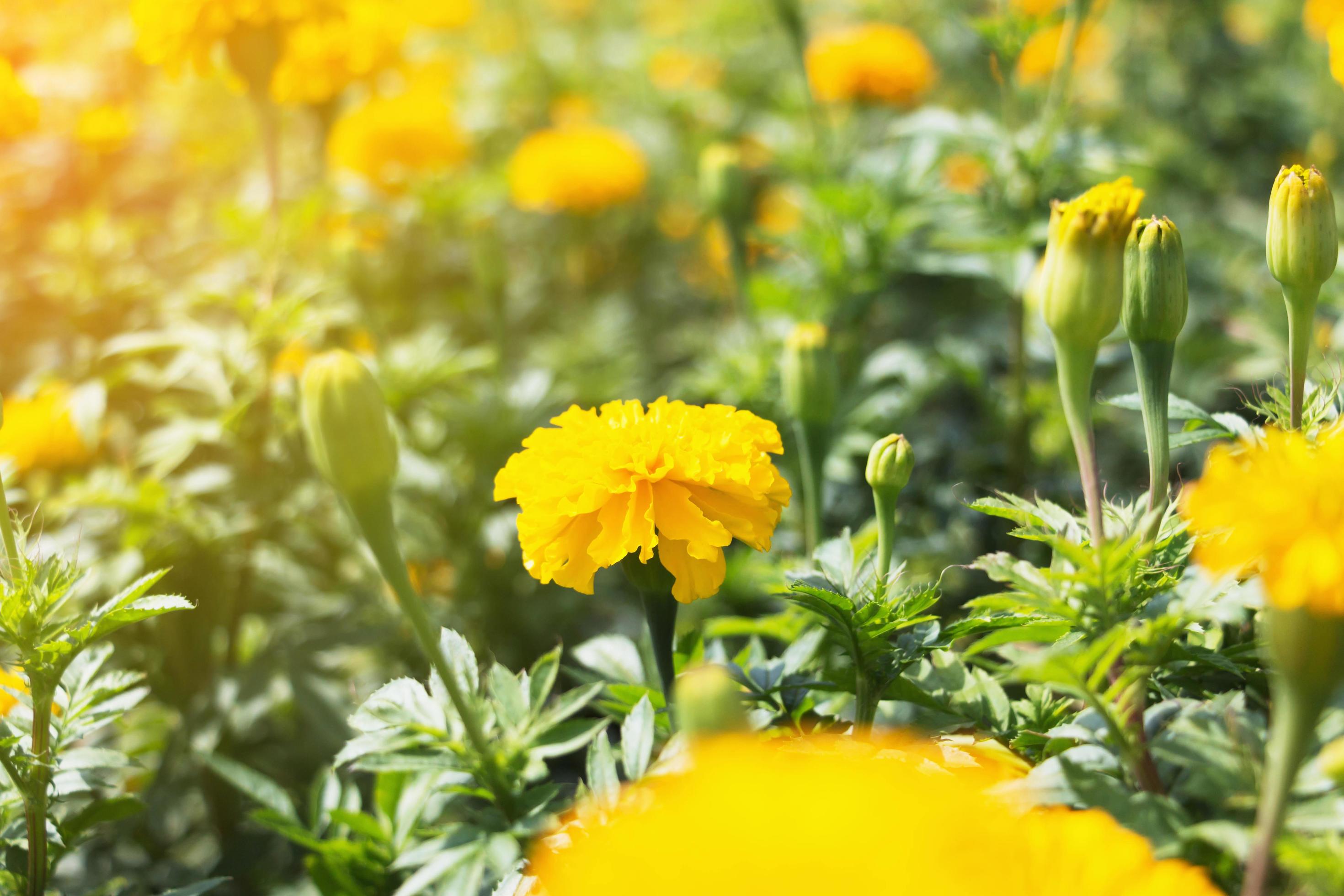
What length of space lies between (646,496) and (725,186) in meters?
0.86

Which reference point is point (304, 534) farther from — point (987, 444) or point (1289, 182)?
point (1289, 182)

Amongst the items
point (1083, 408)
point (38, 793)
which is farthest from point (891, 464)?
point (38, 793)

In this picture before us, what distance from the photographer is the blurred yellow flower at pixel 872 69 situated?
1.76 metres

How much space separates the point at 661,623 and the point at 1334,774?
1.54ft

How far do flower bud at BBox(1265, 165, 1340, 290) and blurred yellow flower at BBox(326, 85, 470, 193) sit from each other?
156 centimetres

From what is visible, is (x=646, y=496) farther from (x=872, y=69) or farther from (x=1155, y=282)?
(x=872, y=69)

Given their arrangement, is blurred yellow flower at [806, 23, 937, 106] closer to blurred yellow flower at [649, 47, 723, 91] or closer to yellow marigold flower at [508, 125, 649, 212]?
yellow marigold flower at [508, 125, 649, 212]

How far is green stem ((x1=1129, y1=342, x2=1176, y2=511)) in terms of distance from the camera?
2.29 feet

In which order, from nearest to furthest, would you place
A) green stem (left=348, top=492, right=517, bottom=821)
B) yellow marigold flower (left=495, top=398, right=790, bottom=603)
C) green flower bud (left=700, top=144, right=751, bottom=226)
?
green stem (left=348, top=492, right=517, bottom=821)
yellow marigold flower (left=495, top=398, right=790, bottom=603)
green flower bud (left=700, top=144, right=751, bottom=226)

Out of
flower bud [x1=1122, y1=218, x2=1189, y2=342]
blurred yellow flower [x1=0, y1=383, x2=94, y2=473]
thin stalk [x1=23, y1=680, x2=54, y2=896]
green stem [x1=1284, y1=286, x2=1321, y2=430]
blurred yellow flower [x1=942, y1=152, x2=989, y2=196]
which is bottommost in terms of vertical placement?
thin stalk [x1=23, y1=680, x2=54, y2=896]

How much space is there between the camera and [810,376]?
104 centimetres

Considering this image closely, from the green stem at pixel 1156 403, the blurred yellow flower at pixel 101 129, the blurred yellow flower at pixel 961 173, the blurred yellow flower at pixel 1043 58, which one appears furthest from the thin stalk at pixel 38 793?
the blurred yellow flower at pixel 1043 58

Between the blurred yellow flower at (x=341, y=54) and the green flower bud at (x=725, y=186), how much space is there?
1.98ft

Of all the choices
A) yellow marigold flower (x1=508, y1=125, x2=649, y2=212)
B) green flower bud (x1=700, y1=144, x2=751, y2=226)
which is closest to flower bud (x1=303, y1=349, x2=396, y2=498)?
green flower bud (x1=700, y1=144, x2=751, y2=226)
